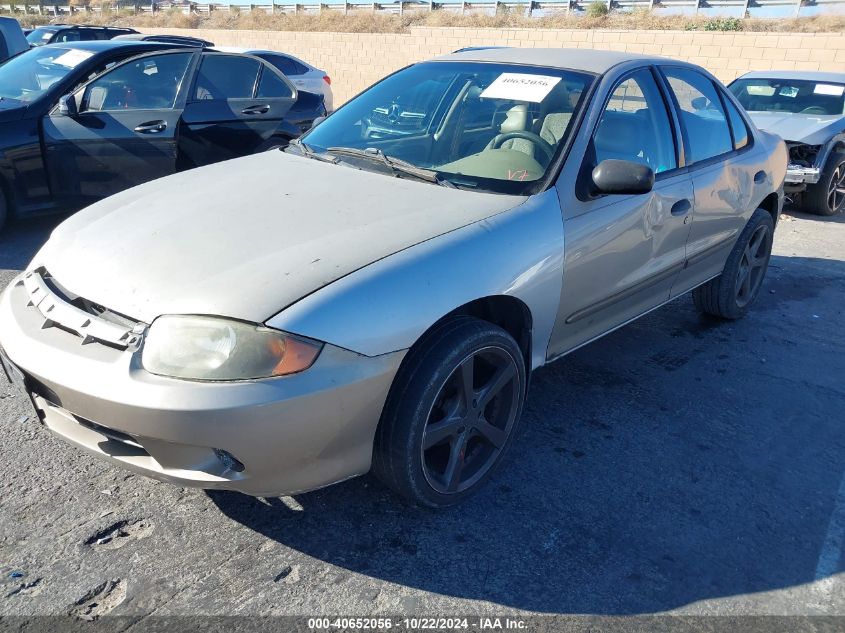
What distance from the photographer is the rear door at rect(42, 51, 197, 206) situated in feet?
18.5

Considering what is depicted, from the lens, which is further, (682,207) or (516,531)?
(682,207)

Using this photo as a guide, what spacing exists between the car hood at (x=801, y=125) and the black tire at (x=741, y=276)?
333 cm

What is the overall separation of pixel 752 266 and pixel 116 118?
5043mm

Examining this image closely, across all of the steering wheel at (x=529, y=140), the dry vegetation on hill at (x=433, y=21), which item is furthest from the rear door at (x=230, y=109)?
the dry vegetation on hill at (x=433, y=21)

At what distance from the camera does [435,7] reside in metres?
33.9

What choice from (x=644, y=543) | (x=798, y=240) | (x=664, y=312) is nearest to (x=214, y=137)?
(x=664, y=312)

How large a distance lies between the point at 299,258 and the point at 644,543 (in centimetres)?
162

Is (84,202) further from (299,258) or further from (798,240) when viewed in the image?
(798,240)

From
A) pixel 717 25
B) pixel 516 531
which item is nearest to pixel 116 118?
pixel 516 531

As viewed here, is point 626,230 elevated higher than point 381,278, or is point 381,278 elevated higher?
point 381,278

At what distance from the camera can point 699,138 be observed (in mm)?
3957

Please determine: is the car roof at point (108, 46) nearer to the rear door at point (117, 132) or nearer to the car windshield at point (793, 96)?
the rear door at point (117, 132)

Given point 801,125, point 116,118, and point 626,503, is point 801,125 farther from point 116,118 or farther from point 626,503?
point 116,118

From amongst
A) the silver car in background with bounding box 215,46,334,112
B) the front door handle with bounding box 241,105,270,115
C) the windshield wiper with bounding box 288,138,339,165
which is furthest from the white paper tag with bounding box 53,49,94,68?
the silver car in background with bounding box 215,46,334,112
